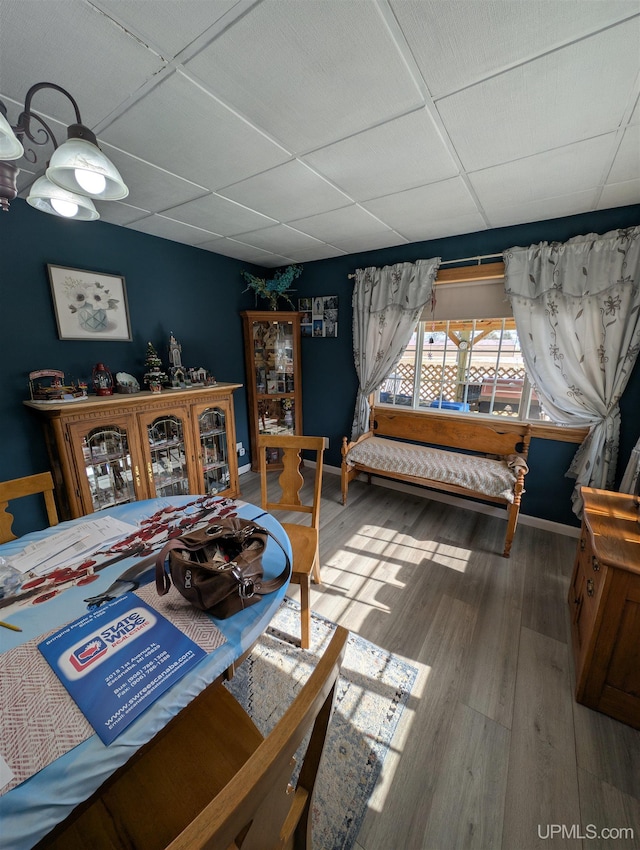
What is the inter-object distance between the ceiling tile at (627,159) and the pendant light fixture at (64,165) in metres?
2.13

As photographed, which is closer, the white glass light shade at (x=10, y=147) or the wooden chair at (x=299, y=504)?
the white glass light shade at (x=10, y=147)

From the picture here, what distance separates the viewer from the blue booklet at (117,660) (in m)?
0.69

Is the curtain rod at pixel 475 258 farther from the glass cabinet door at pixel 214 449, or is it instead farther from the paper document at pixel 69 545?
the paper document at pixel 69 545

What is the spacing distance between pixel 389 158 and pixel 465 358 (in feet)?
6.26

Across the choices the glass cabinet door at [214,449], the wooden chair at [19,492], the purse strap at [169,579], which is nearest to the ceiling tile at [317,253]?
the glass cabinet door at [214,449]

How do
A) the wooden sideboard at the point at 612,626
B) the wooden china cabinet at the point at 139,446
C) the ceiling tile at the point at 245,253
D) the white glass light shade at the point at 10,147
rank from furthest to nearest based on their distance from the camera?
the ceiling tile at the point at 245,253, the wooden china cabinet at the point at 139,446, the wooden sideboard at the point at 612,626, the white glass light shade at the point at 10,147

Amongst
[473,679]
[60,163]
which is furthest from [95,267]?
[473,679]

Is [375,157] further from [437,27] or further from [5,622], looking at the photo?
[5,622]

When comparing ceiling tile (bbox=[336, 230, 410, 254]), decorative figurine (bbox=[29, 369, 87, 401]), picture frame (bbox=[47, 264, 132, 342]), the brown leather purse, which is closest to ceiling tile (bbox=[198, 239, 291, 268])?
ceiling tile (bbox=[336, 230, 410, 254])

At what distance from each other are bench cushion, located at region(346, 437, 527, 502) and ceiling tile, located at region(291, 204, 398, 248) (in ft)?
6.27

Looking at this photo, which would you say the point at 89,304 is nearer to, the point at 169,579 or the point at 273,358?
the point at 273,358

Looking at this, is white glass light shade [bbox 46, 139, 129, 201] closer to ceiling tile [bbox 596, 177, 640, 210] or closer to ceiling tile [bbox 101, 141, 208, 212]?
ceiling tile [bbox 101, 141, 208, 212]

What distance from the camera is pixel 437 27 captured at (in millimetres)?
975

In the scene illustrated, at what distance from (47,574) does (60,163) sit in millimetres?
1292
